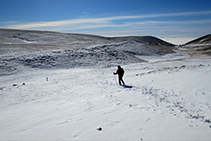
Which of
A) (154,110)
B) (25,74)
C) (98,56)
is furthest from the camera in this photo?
(98,56)

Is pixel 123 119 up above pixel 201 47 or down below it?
below

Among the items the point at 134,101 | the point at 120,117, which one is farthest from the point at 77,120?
the point at 134,101

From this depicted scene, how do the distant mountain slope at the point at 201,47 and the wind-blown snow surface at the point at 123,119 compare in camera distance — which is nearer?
the wind-blown snow surface at the point at 123,119

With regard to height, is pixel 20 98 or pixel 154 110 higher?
pixel 154 110

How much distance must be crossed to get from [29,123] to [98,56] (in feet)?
103

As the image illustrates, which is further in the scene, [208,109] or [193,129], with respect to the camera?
[208,109]

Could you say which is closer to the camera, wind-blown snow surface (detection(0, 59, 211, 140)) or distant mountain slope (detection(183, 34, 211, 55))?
wind-blown snow surface (detection(0, 59, 211, 140))

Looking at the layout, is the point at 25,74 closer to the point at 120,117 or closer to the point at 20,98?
the point at 20,98

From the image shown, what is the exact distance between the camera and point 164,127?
5.70 meters

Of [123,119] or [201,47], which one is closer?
[123,119]

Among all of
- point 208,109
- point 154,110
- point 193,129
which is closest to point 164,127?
point 193,129

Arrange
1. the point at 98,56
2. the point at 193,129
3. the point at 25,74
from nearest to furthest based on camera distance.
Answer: the point at 193,129
the point at 25,74
the point at 98,56

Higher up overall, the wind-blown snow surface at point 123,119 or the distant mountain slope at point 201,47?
the distant mountain slope at point 201,47

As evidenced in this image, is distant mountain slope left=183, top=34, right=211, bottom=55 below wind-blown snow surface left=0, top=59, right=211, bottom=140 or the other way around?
the other way around
